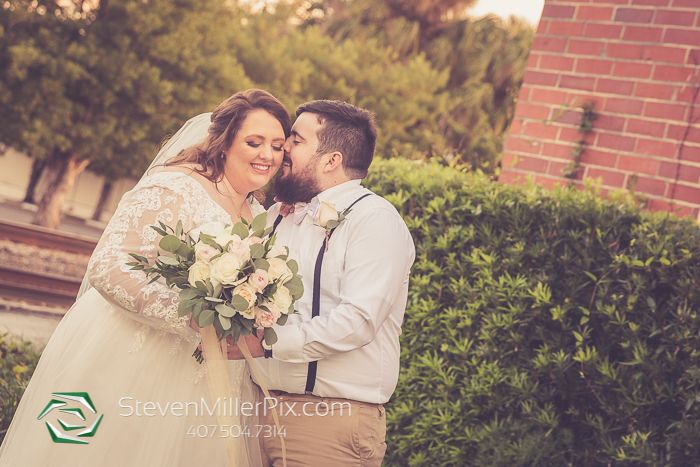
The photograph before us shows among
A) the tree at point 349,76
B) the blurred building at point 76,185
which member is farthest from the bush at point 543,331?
the blurred building at point 76,185

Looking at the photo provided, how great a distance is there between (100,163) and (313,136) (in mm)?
17817

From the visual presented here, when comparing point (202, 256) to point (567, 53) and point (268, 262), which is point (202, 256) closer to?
point (268, 262)

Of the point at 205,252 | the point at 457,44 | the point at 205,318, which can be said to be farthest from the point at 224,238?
the point at 457,44

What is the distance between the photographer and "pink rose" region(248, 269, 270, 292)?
2.27m

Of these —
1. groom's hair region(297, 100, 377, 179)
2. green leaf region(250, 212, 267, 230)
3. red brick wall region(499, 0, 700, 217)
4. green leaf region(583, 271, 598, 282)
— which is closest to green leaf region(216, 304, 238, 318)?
green leaf region(250, 212, 267, 230)

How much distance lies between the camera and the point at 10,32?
1527cm

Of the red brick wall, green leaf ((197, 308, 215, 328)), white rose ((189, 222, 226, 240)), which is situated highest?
the red brick wall

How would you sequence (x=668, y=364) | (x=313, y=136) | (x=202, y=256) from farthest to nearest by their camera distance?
(x=668, y=364), (x=313, y=136), (x=202, y=256)

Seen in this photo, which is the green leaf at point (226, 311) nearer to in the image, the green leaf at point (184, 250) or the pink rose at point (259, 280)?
the pink rose at point (259, 280)

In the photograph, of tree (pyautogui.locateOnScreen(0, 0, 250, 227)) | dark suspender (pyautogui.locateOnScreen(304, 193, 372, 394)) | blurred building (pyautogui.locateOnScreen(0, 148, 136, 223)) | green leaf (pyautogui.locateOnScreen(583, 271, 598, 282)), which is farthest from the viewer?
blurred building (pyautogui.locateOnScreen(0, 148, 136, 223))

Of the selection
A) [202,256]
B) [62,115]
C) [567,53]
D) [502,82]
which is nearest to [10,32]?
[62,115]

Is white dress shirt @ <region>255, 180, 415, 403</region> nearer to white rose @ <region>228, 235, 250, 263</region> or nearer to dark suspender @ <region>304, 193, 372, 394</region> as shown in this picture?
dark suspender @ <region>304, 193, 372, 394</region>

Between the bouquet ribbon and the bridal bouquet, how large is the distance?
0.21 metres

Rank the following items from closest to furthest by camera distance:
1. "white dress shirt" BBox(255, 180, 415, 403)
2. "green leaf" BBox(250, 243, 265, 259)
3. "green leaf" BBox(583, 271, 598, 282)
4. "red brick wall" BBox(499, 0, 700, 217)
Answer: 1. "green leaf" BBox(250, 243, 265, 259)
2. "white dress shirt" BBox(255, 180, 415, 403)
3. "green leaf" BBox(583, 271, 598, 282)
4. "red brick wall" BBox(499, 0, 700, 217)
